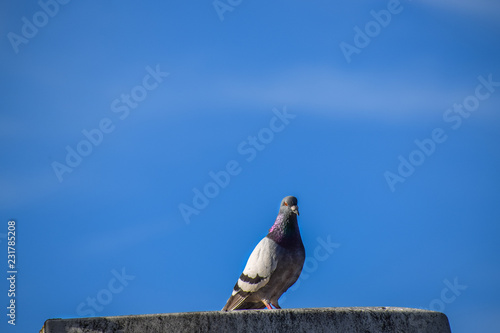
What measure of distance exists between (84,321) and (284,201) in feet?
18.9

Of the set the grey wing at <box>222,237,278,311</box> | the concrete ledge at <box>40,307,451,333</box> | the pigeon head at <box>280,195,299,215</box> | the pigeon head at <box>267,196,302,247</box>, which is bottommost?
the concrete ledge at <box>40,307,451,333</box>

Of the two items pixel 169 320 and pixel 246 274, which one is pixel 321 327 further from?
pixel 246 274

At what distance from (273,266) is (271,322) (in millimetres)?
4573

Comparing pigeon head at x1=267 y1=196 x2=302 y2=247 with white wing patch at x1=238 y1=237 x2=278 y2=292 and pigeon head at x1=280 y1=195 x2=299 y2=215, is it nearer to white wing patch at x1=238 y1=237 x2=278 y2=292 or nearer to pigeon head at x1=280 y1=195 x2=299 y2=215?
pigeon head at x1=280 y1=195 x2=299 y2=215

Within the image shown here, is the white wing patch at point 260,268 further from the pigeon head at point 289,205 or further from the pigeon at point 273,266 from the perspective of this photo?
the pigeon head at point 289,205

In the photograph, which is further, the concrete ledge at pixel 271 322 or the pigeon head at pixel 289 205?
the pigeon head at pixel 289 205

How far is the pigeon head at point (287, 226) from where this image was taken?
33.7 feet

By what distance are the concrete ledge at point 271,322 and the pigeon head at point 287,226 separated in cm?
451

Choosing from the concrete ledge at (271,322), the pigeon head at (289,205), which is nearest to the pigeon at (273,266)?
the pigeon head at (289,205)

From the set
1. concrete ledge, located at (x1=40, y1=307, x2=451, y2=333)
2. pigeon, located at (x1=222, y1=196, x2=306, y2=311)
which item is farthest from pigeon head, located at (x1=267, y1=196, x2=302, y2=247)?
concrete ledge, located at (x1=40, y1=307, x2=451, y2=333)

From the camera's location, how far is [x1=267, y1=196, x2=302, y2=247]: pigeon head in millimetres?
10258

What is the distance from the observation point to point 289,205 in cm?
1040

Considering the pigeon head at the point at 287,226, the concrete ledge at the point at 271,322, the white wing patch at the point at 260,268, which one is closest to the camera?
the concrete ledge at the point at 271,322

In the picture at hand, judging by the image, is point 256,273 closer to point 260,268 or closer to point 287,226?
point 260,268
